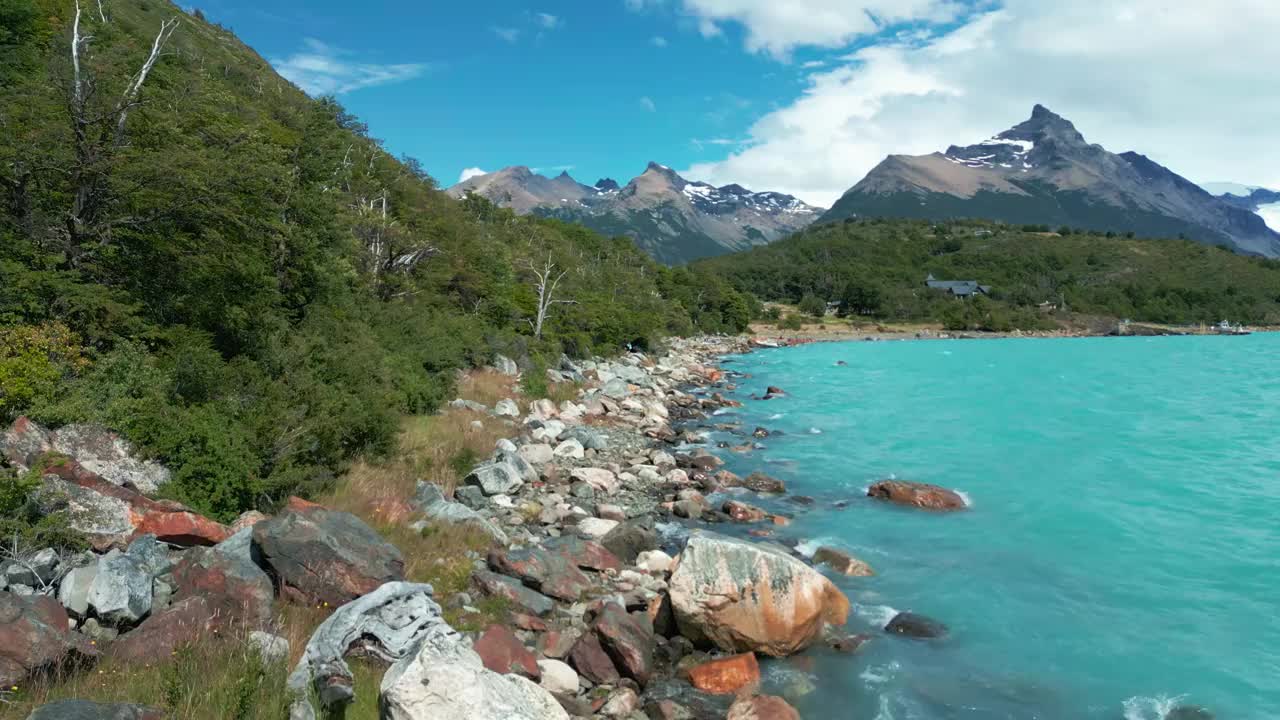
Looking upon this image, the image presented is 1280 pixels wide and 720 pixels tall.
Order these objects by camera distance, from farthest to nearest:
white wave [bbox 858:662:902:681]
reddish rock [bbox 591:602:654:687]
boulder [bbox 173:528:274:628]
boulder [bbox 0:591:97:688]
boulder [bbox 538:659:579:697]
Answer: white wave [bbox 858:662:902:681] < reddish rock [bbox 591:602:654:687] < boulder [bbox 538:659:579:697] < boulder [bbox 173:528:274:628] < boulder [bbox 0:591:97:688]

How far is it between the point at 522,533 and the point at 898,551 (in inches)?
349

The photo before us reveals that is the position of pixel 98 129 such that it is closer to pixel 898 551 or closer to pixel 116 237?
pixel 116 237

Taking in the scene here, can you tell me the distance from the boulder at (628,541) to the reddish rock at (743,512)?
3.57 metres

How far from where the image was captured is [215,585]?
7.50 metres

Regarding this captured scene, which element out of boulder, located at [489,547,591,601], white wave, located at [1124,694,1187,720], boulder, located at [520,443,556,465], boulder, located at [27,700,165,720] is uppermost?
boulder, located at [27,700,165,720]

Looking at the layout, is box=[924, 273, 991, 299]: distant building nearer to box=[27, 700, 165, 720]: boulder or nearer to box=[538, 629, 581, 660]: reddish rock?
box=[538, 629, 581, 660]: reddish rock

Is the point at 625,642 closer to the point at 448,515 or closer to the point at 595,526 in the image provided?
the point at 448,515

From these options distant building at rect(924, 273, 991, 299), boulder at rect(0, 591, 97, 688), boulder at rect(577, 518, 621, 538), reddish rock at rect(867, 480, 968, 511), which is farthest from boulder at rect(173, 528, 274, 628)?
distant building at rect(924, 273, 991, 299)

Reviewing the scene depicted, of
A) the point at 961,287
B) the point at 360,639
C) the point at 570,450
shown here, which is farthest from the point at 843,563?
the point at 961,287

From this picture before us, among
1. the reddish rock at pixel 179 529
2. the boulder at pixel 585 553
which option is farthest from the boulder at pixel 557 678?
the reddish rock at pixel 179 529

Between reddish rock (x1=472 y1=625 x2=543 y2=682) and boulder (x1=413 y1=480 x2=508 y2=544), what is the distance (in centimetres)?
415

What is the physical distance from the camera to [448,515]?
12.8 m

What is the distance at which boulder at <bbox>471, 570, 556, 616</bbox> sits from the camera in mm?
10297

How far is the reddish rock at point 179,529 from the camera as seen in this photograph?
830 cm
